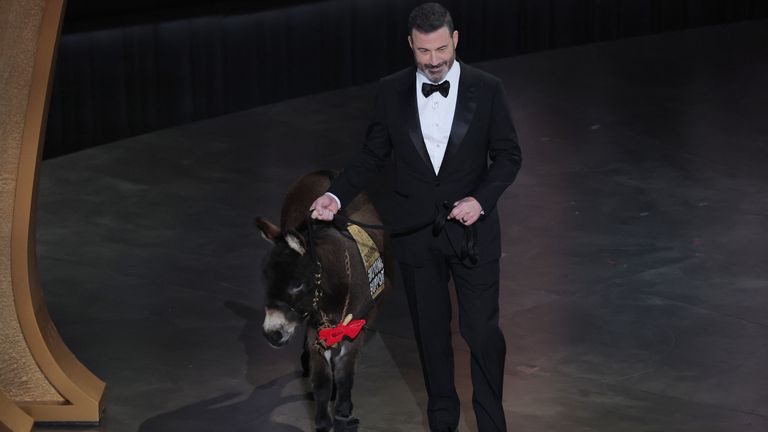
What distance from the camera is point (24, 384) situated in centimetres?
528

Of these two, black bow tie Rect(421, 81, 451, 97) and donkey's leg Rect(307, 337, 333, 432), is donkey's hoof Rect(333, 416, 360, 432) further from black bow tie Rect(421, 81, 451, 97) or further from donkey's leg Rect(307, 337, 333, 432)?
black bow tie Rect(421, 81, 451, 97)

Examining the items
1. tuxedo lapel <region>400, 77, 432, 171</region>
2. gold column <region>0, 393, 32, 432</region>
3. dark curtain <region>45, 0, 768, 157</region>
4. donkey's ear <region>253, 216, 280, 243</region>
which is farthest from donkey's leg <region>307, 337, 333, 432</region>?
dark curtain <region>45, 0, 768, 157</region>

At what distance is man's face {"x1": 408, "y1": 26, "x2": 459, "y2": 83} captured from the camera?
14.0 ft

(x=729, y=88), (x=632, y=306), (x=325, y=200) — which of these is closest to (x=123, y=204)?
(x=632, y=306)

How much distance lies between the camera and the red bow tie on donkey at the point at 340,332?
4805 millimetres

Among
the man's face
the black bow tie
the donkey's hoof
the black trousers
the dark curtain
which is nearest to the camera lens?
the man's face

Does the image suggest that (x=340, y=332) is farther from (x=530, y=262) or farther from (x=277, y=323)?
(x=530, y=262)

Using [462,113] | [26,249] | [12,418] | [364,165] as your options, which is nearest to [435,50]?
[462,113]

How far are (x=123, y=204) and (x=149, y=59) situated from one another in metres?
1.96

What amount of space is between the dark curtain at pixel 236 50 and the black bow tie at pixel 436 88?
5261 mm

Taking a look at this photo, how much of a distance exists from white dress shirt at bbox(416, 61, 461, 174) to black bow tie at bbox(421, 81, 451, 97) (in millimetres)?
30

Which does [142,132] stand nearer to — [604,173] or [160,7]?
[160,7]

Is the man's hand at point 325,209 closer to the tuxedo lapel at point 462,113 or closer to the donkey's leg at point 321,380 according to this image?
the tuxedo lapel at point 462,113

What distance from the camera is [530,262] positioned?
6.95 m
